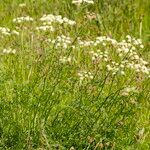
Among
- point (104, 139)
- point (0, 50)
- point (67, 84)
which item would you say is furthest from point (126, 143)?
point (0, 50)

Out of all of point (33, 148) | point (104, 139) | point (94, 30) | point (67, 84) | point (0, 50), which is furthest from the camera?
point (94, 30)

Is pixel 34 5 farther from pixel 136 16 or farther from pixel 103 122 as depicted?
pixel 103 122

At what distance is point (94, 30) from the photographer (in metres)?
5.58

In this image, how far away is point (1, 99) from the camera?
3.62m

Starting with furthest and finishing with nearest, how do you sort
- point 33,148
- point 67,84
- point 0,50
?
point 0,50 → point 67,84 → point 33,148

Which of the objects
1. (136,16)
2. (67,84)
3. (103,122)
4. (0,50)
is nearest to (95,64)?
(67,84)

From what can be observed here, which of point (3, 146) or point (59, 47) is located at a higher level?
point (59, 47)

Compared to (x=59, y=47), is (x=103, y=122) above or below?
below

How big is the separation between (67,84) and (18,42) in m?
0.84

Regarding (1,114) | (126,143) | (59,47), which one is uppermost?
(59,47)

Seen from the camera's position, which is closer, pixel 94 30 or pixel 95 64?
pixel 95 64

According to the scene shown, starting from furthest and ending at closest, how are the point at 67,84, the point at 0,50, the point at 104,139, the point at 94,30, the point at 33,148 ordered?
the point at 94,30 → the point at 0,50 → the point at 67,84 → the point at 104,139 → the point at 33,148

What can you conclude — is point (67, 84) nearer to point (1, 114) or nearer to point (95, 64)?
point (95, 64)

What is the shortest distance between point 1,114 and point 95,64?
848 mm
